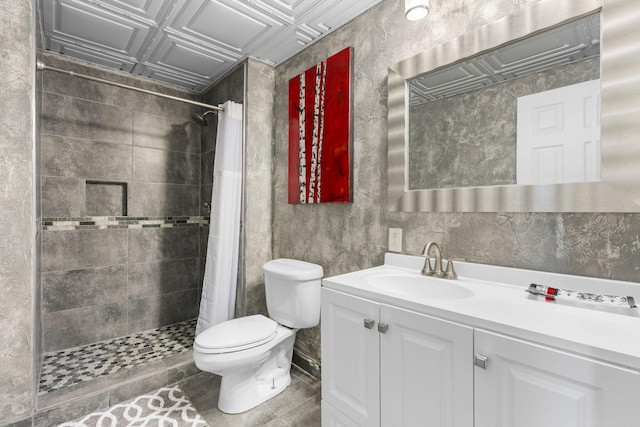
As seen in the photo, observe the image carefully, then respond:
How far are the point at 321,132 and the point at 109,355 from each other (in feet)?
7.25

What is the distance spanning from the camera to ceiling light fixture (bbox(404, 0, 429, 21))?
1.25m

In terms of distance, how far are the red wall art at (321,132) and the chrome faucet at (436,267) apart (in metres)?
0.59

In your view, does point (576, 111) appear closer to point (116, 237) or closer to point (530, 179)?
point (530, 179)

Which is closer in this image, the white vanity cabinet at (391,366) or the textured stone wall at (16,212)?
the white vanity cabinet at (391,366)

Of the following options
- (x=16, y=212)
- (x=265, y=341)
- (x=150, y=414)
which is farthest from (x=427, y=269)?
(x=16, y=212)

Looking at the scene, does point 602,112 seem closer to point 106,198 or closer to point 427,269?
point 427,269

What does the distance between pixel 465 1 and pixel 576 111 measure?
2.19 ft

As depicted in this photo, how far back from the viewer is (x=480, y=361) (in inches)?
30.3

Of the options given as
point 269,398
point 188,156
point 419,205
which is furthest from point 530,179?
point 188,156

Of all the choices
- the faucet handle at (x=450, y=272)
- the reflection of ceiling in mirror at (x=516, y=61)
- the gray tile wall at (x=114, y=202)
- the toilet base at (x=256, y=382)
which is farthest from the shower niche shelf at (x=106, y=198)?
the faucet handle at (x=450, y=272)

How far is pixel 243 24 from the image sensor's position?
1811 mm

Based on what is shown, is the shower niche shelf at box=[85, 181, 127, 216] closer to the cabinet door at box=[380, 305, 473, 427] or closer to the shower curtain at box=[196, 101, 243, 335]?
the shower curtain at box=[196, 101, 243, 335]

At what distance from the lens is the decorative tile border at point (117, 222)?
2207 millimetres

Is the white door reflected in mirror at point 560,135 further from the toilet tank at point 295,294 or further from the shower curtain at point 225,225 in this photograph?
the shower curtain at point 225,225
